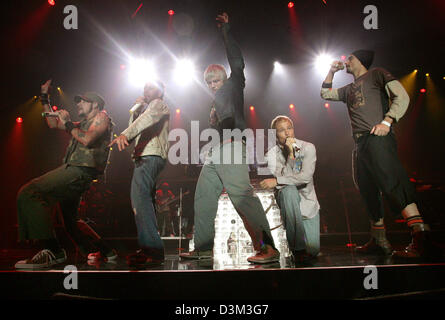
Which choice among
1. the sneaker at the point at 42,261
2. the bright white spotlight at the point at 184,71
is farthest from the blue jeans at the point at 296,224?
the bright white spotlight at the point at 184,71

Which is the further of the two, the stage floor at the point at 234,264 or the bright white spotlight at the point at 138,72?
the bright white spotlight at the point at 138,72

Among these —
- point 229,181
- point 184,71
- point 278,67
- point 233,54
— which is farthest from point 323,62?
point 229,181

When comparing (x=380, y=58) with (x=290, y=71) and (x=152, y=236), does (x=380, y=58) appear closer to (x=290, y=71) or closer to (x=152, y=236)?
(x=290, y=71)

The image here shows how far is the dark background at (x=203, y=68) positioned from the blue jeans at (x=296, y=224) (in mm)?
3179

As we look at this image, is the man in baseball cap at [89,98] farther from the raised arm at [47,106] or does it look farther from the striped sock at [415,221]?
the striped sock at [415,221]

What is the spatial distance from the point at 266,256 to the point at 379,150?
1436 mm

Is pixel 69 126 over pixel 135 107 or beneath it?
beneath

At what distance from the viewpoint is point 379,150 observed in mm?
2391

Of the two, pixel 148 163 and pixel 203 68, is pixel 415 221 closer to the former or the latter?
pixel 148 163

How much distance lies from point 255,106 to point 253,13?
2.81 metres

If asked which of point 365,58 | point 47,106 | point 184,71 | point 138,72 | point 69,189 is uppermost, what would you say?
point 184,71

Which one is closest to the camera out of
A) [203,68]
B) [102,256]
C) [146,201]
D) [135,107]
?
[146,201]

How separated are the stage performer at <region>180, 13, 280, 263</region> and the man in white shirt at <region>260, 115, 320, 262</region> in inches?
10.5

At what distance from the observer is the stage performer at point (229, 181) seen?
2.11 m
